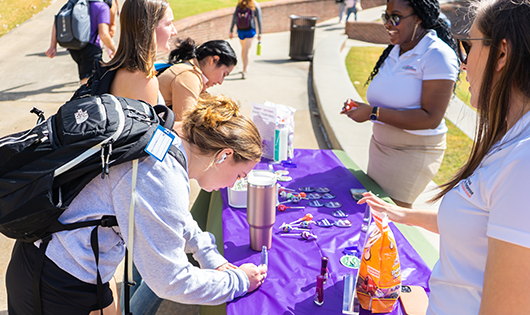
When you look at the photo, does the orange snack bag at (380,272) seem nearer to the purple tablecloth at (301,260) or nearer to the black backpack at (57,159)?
the purple tablecloth at (301,260)

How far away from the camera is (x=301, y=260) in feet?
6.05

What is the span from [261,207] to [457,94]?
30.2ft

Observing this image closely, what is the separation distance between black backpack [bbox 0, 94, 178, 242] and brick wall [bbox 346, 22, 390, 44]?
1620 centimetres

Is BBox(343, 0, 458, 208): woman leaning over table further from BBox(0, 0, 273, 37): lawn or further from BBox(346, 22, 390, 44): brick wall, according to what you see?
BBox(346, 22, 390, 44): brick wall

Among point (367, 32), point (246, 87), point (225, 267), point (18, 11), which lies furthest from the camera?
point (367, 32)

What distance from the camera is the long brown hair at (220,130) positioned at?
1.43 m

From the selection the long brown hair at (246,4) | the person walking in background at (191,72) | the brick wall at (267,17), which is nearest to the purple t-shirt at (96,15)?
the person walking in background at (191,72)

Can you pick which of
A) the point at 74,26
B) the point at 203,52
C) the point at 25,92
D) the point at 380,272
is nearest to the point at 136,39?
the point at 203,52

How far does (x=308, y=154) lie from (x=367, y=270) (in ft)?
5.70

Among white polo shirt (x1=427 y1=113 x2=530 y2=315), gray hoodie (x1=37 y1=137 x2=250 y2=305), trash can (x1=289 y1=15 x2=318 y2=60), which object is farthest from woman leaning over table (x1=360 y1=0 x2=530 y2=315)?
trash can (x1=289 y1=15 x2=318 y2=60)

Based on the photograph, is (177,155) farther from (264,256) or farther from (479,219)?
(479,219)

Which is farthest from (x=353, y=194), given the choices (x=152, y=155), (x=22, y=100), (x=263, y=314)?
(x=22, y=100)

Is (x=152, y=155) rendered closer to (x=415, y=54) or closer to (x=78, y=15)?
(x=415, y=54)

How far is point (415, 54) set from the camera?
2549mm
